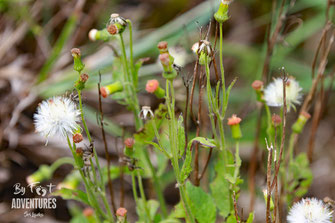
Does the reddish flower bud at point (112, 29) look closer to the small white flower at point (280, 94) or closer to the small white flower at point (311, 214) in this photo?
the small white flower at point (280, 94)

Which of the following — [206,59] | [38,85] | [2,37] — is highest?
[2,37]

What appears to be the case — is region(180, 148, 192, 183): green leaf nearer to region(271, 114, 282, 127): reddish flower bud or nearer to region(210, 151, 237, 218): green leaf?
region(210, 151, 237, 218): green leaf

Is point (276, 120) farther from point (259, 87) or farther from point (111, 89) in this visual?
point (111, 89)

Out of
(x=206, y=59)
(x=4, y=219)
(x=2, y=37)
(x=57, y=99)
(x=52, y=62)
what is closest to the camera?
(x=206, y=59)

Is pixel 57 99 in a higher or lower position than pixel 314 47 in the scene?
lower

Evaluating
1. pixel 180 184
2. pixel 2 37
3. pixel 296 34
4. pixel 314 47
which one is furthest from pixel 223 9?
pixel 314 47

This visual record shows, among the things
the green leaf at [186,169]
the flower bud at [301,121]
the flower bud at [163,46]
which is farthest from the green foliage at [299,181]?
the flower bud at [163,46]

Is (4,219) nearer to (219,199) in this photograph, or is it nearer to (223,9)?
(219,199)
